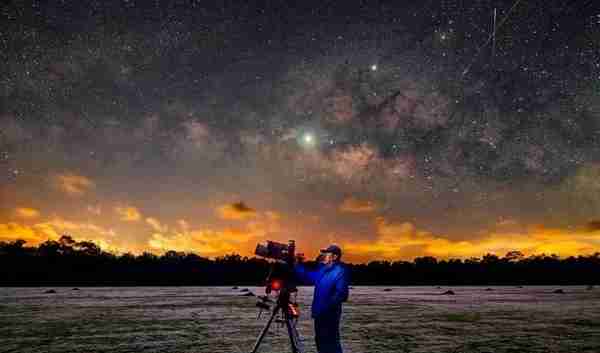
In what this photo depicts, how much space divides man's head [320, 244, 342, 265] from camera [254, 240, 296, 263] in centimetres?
49

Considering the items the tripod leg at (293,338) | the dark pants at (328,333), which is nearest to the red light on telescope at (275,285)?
the tripod leg at (293,338)

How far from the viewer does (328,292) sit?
20.4ft

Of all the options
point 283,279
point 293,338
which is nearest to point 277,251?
point 283,279

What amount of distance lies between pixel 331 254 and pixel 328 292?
1.78 feet

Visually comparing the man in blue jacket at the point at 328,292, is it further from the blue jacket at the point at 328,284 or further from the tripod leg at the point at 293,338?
the tripod leg at the point at 293,338

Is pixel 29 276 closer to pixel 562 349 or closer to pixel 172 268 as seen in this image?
pixel 172 268

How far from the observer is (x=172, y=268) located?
16975cm

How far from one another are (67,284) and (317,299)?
165 m

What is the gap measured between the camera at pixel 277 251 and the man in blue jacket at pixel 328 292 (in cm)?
22

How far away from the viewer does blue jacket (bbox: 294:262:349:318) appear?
6148 mm

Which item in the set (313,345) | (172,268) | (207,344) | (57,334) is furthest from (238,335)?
(172,268)

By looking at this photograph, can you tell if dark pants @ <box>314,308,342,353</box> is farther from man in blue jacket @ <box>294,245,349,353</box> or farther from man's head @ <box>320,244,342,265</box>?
man's head @ <box>320,244,342,265</box>

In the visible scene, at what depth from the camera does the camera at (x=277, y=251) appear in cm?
612

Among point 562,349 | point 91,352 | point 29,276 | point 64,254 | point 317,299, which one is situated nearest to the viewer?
point 317,299
